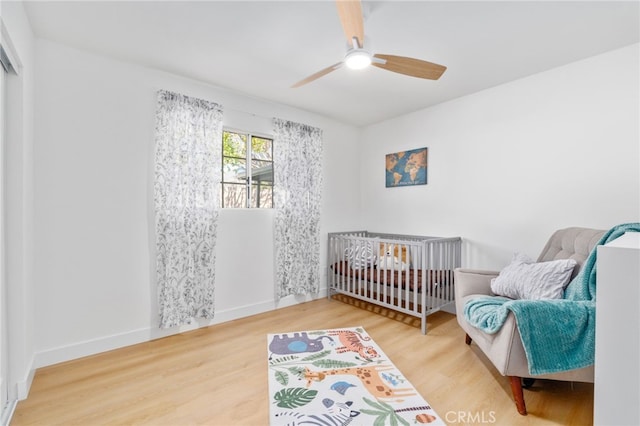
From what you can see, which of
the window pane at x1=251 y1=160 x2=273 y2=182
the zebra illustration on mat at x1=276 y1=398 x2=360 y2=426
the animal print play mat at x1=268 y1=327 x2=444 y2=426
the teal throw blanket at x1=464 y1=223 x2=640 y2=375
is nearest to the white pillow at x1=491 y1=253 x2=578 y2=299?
the teal throw blanket at x1=464 y1=223 x2=640 y2=375

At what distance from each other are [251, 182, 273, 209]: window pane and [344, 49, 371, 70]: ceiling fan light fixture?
1.87m

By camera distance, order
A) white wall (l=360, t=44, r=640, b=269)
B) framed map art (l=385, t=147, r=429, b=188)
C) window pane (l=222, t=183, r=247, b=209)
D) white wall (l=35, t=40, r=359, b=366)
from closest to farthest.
Result: white wall (l=35, t=40, r=359, b=366), white wall (l=360, t=44, r=640, b=269), window pane (l=222, t=183, r=247, b=209), framed map art (l=385, t=147, r=429, b=188)

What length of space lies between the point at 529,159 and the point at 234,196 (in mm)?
2908

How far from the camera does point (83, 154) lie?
226cm

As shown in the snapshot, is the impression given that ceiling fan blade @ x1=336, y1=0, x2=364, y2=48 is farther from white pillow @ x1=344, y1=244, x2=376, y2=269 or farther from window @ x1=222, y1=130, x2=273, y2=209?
white pillow @ x1=344, y1=244, x2=376, y2=269

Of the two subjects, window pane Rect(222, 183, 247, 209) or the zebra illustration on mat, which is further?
window pane Rect(222, 183, 247, 209)

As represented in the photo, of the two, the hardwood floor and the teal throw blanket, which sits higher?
the teal throw blanket

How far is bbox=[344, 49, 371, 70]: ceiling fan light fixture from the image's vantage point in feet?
5.54

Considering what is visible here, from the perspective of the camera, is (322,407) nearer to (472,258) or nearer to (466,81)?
(472,258)

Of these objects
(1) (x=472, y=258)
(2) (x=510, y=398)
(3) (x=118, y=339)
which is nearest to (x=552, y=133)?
(1) (x=472, y=258)

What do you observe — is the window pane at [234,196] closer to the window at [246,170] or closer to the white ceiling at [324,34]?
the window at [246,170]

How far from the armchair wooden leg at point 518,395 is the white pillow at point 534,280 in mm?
622

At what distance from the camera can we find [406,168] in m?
3.72

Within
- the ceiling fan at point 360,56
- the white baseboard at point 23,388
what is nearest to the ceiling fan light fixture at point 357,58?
Result: the ceiling fan at point 360,56
